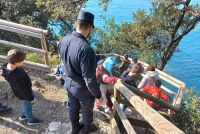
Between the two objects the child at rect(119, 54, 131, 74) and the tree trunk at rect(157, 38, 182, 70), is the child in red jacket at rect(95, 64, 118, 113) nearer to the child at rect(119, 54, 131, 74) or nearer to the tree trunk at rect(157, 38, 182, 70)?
the child at rect(119, 54, 131, 74)

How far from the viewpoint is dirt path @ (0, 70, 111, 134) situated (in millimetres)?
6418

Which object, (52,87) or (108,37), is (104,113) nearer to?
(52,87)

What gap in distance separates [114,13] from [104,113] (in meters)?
37.9

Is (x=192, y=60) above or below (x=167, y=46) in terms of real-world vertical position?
below

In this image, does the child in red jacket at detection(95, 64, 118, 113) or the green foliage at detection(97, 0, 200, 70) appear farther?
the green foliage at detection(97, 0, 200, 70)

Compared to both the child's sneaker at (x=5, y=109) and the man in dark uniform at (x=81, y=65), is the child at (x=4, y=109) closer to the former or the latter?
the child's sneaker at (x=5, y=109)

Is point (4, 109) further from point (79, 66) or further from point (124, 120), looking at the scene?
point (124, 120)

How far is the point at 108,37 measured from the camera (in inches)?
843

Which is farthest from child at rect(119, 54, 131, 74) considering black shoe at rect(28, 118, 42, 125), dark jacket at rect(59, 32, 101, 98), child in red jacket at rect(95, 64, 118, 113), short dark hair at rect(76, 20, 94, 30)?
short dark hair at rect(76, 20, 94, 30)

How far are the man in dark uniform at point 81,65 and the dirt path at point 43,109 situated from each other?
45.2 inches

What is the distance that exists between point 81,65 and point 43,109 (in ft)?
8.48

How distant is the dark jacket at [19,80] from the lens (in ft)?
19.3

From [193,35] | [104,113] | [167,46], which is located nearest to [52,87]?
[104,113]

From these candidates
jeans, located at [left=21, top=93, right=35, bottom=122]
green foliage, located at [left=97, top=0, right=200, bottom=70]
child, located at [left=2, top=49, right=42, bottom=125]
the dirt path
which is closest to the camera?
child, located at [left=2, top=49, right=42, bottom=125]
